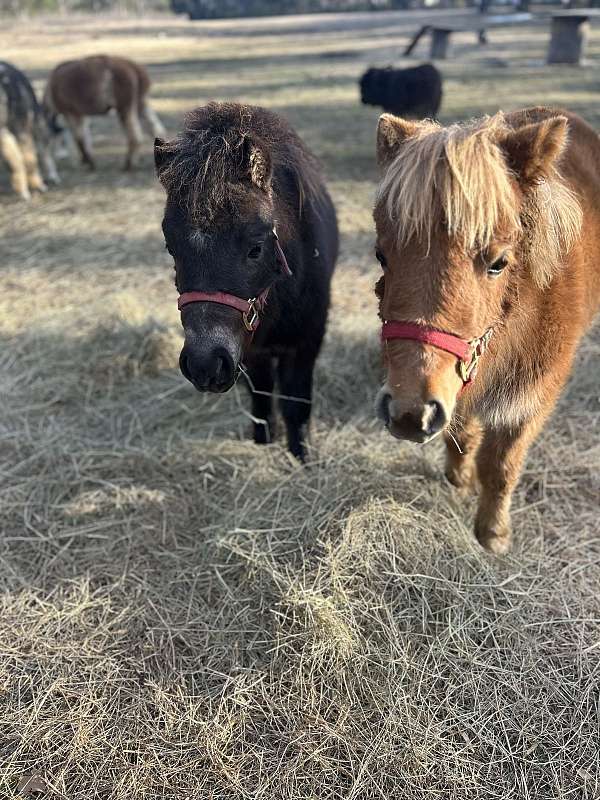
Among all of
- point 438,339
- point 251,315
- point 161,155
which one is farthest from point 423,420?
point 161,155

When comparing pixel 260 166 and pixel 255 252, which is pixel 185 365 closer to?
pixel 255 252

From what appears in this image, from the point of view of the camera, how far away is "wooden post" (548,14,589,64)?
15.7 meters

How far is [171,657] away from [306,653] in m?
0.62

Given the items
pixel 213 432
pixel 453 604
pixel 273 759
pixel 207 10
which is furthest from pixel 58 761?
pixel 207 10

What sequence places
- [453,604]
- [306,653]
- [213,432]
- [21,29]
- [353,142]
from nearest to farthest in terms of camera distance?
[306,653] < [453,604] < [213,432] < [353,142] < [21,29]

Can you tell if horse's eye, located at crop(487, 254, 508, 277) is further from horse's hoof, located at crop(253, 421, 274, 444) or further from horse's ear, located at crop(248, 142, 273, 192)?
horse's hoof, located at crop(253, 421, 274, 444)

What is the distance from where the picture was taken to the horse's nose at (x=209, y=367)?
2.23 metres

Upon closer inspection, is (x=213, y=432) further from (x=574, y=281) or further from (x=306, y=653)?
(x=574, y=281)

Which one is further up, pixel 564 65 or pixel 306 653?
pixel 564 65

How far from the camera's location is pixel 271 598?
2.53 meters

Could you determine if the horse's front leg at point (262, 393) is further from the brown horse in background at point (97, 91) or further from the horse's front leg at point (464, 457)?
the brown horse in background at point (97, 91)

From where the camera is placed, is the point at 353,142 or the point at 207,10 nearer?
the point at 353,142

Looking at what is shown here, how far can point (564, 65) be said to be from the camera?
1625cm

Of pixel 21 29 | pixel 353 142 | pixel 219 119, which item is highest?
pixel 21 29
